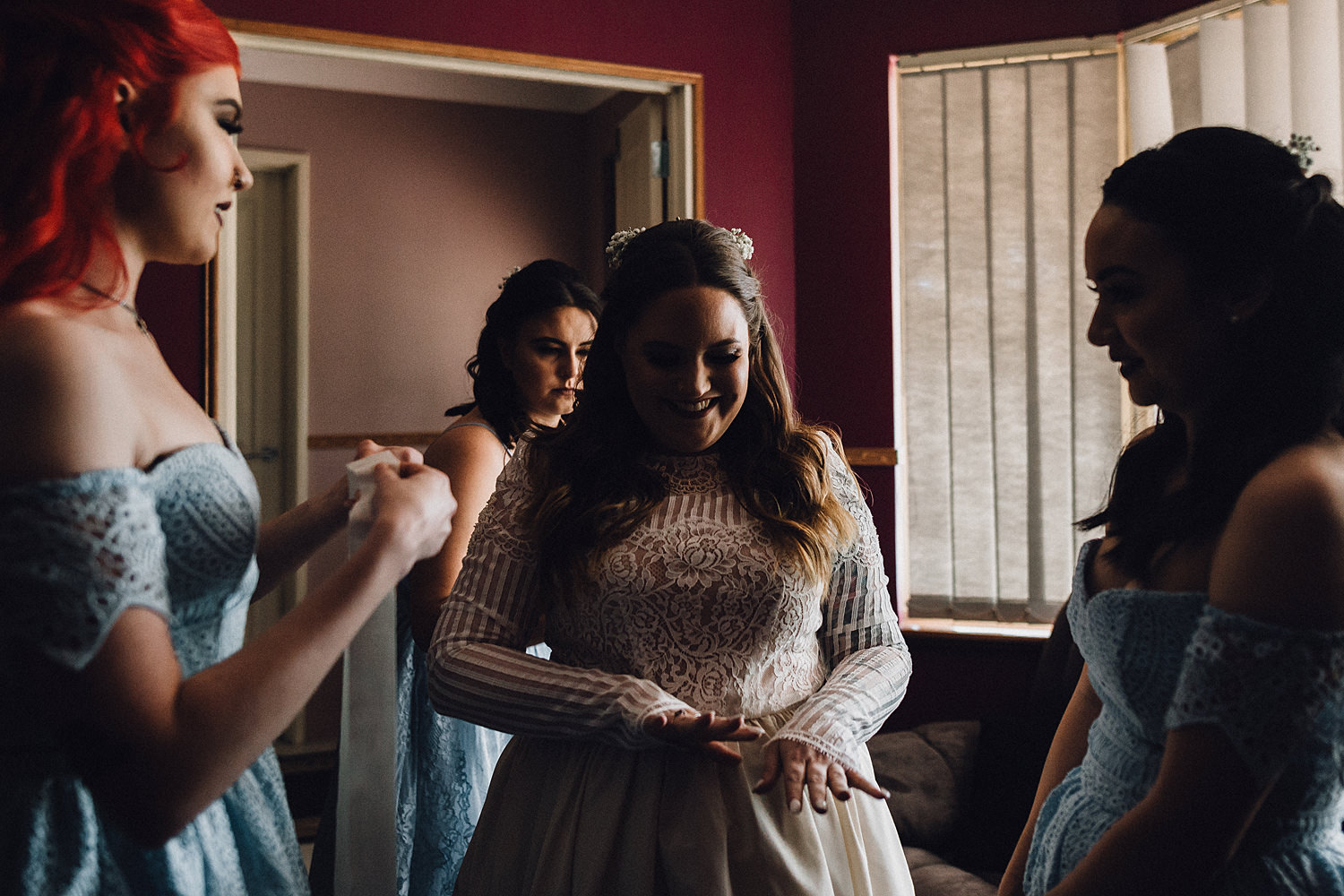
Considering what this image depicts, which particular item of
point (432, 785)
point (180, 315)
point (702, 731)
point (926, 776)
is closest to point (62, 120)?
point (702, 731)

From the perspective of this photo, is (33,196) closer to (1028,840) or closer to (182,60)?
(182,60)

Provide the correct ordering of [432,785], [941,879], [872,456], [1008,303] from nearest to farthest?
1. [432,785]
2. [941,879]
3. [1008,303]
4. [872,456]

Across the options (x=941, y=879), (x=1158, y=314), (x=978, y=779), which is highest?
(x=1158, y=314)

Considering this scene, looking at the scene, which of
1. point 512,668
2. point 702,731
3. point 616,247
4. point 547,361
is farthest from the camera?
point 547,361

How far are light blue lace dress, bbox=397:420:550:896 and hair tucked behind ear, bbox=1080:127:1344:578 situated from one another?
1.37 metres

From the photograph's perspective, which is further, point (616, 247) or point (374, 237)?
point (374, 237)

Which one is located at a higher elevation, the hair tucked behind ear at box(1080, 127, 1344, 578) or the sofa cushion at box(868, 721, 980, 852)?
the hair tucked behind ear at box(1080, 127, 1344, 578)

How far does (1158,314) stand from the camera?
1.07 m

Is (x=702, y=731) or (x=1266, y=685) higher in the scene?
(x=1266, y=685)

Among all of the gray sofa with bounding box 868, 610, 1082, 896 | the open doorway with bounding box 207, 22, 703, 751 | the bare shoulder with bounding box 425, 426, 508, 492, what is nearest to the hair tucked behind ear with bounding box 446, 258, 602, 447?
the bare shoulder with bounding box 425, 426, 508, 492

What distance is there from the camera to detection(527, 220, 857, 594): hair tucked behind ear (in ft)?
4.77

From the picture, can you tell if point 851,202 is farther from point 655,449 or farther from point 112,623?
point 112,623

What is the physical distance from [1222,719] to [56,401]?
1011 mm

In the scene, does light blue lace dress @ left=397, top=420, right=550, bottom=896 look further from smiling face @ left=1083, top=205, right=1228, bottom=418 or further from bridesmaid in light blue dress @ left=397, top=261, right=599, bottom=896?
smiling face @ left=1083, top=205, right=1228, bottom=418
